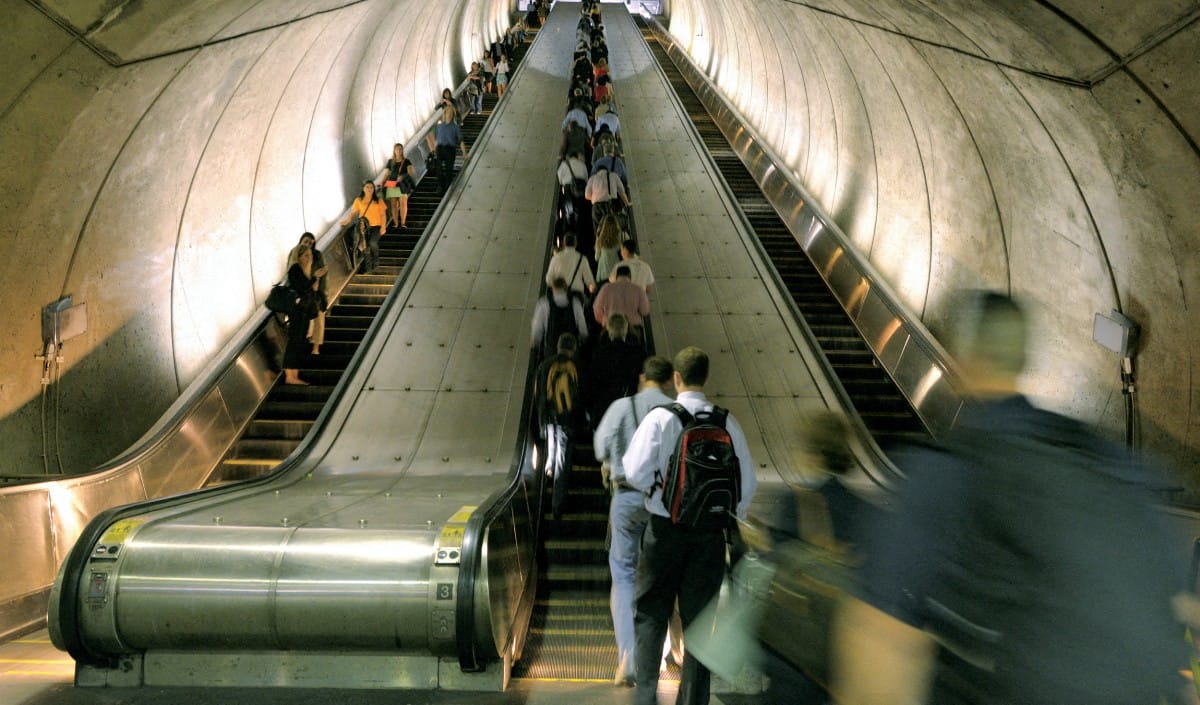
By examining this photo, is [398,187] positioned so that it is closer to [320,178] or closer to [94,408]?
Result: [320,178]

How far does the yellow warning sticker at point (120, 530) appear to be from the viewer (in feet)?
12.6

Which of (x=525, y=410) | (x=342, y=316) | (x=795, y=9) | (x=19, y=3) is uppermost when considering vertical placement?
(x=795, y=9)

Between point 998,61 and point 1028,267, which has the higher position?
point 998,61

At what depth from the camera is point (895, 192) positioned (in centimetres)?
1080

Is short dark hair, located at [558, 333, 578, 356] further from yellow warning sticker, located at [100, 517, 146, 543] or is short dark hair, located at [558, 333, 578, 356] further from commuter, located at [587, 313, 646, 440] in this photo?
yellow warning sticker, located at [100, 517, 146, 543]

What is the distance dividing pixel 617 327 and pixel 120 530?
11.3 feet

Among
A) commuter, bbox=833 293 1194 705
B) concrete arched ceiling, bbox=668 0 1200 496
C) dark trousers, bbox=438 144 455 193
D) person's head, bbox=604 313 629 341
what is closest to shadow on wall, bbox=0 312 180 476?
person's head, bbox=604 313 629 341

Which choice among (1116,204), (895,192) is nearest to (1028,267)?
(1116,204)

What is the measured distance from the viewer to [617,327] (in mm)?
6266

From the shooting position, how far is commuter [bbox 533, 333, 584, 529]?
5906 millimetres

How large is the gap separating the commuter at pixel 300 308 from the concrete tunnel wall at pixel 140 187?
102cm

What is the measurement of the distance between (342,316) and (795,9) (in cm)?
905

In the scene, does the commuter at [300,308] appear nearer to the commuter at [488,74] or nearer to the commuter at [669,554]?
the commuter at [669,554]

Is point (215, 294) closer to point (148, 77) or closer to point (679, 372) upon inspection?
point (148, 77)
